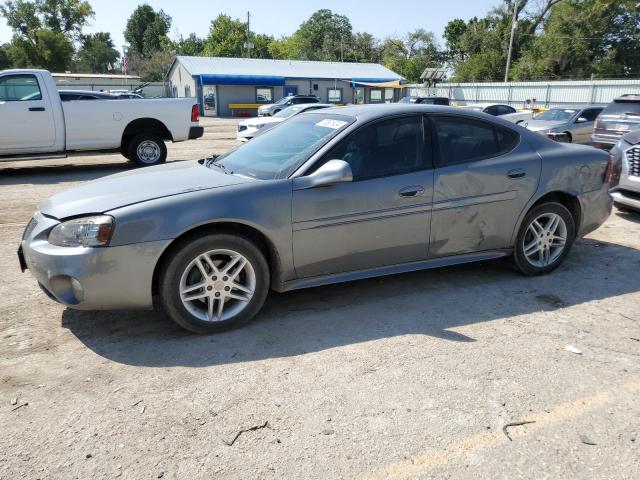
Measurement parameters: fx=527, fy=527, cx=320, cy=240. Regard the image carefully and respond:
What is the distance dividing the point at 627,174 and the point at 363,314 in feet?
15.2

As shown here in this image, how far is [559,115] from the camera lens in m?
16.5

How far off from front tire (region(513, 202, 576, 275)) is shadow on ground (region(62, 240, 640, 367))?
13 centimetres

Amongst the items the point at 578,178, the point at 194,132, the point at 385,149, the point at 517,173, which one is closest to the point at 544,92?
the point at 194,132

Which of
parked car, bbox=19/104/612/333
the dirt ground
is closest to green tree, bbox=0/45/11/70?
the dirt ground

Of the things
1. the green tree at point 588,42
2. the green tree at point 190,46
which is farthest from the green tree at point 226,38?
the green tree at point 588,42

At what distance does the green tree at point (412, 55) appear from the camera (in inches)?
2854

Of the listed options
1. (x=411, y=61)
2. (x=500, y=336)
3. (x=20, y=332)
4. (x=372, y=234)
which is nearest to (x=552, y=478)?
(x=500, y=336)

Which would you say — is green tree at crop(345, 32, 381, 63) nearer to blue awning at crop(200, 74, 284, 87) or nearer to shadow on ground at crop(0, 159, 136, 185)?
blue awning at crop(200, 74, 284, 87)

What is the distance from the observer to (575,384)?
306 cm

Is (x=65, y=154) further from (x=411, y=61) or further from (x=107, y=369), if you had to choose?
(x=411, y=61)

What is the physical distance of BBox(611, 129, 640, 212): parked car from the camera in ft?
21.5

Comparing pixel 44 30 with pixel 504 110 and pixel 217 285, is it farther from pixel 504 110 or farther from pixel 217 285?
pixel 217 285

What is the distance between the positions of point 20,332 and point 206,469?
2.08 meters

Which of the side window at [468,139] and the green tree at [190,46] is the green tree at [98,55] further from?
the side window at [468,139]
